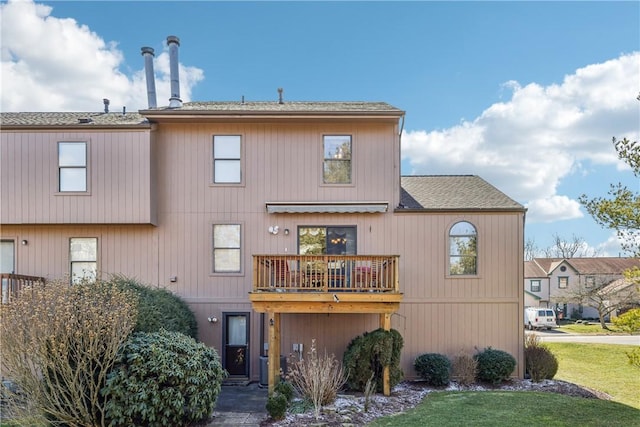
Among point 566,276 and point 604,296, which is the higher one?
point 566,276

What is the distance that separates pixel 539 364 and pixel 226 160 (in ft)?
34.3

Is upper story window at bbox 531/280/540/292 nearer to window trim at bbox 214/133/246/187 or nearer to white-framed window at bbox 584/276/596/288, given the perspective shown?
white-framed window at bbox 584/276/596/288

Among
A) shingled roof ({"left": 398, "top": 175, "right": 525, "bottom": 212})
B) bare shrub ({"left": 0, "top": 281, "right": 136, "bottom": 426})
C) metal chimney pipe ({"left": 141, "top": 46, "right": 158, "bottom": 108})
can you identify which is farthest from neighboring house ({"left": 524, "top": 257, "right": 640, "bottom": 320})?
bare shrub ({"left": 0, "top": 281, "right": 136, "bottom": 426})

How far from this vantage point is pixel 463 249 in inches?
430

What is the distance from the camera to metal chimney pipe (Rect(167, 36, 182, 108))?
1134cm

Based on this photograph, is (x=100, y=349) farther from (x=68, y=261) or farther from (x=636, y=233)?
(x=636, y=233)

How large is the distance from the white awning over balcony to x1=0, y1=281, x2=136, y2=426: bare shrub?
16.4 feet

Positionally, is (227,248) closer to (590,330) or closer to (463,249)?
(463,249)

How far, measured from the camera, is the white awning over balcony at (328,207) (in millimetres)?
10719

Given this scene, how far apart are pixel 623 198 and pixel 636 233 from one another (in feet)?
2.17

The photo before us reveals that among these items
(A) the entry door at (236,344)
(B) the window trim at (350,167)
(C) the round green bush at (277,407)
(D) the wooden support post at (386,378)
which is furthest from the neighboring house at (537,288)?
(C) the round green bush at (277,407)

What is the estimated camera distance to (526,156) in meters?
21.5

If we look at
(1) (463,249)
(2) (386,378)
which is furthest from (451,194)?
(2) (386,378)

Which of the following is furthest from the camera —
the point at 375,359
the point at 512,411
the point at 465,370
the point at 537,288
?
the point at 537,288
